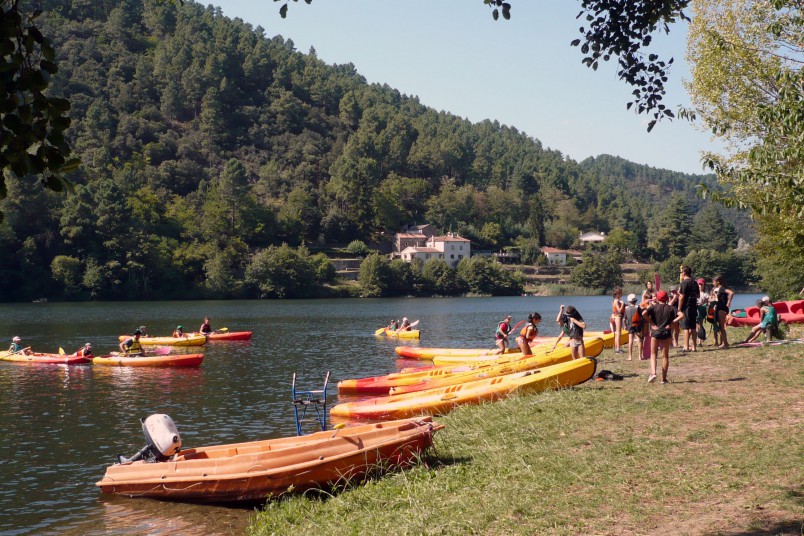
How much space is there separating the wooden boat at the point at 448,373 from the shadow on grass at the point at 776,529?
12.6 meters

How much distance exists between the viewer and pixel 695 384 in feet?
49.7

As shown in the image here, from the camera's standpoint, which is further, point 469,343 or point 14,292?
point 14,292

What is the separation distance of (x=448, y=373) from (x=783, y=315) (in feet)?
44.5

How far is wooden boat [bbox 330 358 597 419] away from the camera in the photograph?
54.0 feet

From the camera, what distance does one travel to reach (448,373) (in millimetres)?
22797

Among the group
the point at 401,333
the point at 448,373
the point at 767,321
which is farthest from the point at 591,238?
the point at 448,373

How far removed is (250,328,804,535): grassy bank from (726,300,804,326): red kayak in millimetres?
12596

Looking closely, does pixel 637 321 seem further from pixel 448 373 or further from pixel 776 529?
pixel 776 529

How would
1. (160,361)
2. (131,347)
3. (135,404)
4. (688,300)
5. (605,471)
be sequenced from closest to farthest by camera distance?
1. (605,471)
2. (688,300)
3. (135,404)
4. (160,361)
5. (131,347)

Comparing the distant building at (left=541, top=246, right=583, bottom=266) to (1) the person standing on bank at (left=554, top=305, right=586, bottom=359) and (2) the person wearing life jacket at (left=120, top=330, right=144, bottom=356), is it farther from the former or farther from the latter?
(1) the person standing on bank at (left=554, top=305, right=586, bottom=359)

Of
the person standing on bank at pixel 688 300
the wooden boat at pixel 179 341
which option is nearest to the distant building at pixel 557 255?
the wooden boat at pixel 179 341

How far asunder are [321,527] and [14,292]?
99397 millimetres

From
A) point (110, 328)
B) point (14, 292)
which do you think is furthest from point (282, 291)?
point (110, 328)

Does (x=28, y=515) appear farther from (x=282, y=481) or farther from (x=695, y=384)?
(x=695, y=384)
